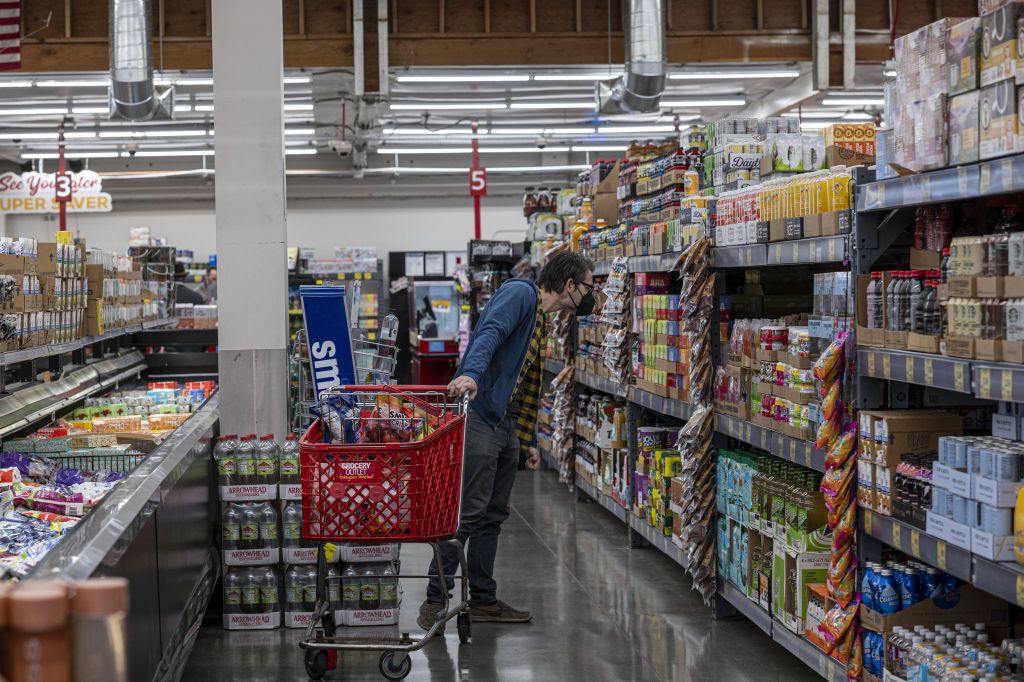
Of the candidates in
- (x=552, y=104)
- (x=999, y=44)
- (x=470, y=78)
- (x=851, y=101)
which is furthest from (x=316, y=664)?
(x=851, y=101)

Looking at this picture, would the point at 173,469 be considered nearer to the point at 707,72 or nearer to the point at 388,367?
the point at 388,367

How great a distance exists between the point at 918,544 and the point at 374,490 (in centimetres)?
192

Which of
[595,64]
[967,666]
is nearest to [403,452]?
[967,666]

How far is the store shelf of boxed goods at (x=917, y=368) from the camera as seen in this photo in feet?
10.3

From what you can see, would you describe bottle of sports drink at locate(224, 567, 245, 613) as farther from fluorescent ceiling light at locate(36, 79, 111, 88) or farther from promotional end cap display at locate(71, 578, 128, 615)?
fluorescent ceiling light at locate(36, 79, 111, 88)

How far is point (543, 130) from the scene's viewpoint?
17.5 meters

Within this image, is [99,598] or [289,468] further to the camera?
[289,468]

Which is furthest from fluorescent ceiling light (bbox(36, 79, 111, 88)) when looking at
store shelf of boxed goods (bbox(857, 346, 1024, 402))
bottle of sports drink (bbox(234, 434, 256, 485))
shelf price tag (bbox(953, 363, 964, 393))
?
shelf price tag (bbox(953, 363, 964, 393))

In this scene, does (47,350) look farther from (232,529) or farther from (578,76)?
(578,76)

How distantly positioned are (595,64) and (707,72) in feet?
4.52

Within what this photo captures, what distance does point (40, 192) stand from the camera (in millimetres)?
16406

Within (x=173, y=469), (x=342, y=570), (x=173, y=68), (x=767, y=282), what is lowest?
(x=342, y=570)

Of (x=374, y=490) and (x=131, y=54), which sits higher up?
(x=131, y=54)

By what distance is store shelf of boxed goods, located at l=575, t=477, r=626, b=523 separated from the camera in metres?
7.24
